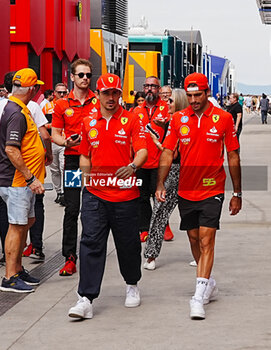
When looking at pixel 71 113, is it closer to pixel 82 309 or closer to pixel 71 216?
pixel 71 216

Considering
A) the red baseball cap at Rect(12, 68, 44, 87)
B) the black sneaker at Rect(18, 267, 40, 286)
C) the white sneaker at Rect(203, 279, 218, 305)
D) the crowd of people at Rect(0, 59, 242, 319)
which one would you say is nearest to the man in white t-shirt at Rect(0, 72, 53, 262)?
the red baseball cap at Rect(12, 68, 44, 87)

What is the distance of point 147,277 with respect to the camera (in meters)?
7.60

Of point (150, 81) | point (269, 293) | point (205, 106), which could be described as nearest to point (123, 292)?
point (269, 293)

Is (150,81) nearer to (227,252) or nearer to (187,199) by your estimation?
(227,252)

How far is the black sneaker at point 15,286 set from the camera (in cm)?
697

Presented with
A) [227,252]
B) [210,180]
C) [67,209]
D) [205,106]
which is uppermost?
[205,106]

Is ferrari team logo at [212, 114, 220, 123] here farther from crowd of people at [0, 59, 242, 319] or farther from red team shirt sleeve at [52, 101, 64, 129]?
red team shirt sleeve at [52, 101, 64, 129]

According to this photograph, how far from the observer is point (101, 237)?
6.23 meters

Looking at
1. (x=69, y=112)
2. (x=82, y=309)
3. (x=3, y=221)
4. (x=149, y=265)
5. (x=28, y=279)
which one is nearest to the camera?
(x=82, y=309)

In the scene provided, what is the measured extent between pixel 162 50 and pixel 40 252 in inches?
1985

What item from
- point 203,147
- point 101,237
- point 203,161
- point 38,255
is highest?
point 203,147

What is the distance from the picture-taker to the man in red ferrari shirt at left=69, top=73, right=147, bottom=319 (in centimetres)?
618

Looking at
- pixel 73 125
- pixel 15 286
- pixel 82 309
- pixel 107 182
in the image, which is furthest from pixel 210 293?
pixel 73 125

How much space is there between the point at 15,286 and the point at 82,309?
1.14 meters
